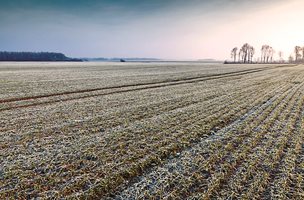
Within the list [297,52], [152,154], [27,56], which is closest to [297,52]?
[297,52]

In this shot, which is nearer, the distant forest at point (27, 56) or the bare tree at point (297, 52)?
the bare tree at point (297, 52)

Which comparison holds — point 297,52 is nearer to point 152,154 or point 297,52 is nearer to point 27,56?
point 152,154

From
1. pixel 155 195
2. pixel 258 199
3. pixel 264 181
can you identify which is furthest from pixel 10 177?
pixel 264 181

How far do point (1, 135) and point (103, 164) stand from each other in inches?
196

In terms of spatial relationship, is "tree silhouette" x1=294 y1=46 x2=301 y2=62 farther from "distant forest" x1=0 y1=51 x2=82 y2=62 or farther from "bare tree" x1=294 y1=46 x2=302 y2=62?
"distant forest" x1=0 y1=51 x2=82 y2=62

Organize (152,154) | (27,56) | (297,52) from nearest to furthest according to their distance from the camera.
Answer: (152,154)
(297,52)
(27,56)

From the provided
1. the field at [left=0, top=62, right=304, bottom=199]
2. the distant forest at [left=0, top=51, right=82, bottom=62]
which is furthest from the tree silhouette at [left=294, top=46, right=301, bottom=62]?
the distant forest at [left=0, top=51, right=82, bottom=62]

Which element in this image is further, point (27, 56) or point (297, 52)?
point (27, 56)

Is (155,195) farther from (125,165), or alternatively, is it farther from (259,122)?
(259,122)

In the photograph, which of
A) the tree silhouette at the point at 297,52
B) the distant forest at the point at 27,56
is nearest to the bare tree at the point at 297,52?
the tree silhouette at the point at 297,52

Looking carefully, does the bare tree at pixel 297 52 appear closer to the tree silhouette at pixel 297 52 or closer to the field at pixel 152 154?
the tree silhouette at pixel 297 52

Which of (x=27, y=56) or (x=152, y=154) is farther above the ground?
(x=27, y=56)

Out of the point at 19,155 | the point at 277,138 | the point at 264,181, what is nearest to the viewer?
the point at 264,181

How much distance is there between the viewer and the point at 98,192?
4777 millimetres
